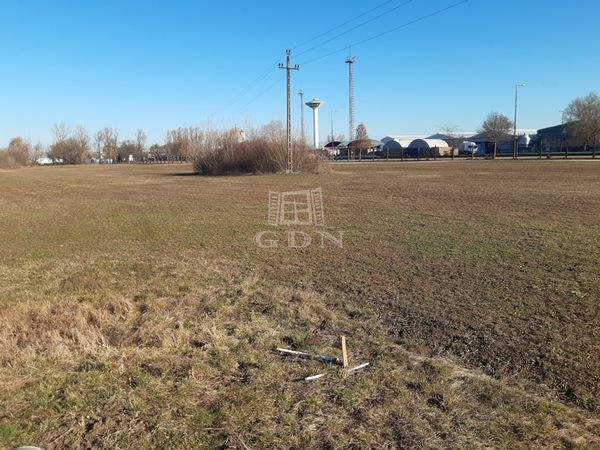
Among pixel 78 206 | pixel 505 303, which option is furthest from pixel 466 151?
pixel 505 303

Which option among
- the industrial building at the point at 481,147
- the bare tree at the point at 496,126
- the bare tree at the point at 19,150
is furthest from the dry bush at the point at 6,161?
the bare tree at the point at 496,126

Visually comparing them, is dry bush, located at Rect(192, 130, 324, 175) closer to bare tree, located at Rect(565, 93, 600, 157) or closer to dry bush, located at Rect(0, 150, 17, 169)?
bare tree, located at Rect(565, 93, 600, 157)

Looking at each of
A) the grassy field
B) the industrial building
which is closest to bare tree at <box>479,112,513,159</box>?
the industrial building

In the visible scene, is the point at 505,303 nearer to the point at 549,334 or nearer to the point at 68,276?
the point at 549,334

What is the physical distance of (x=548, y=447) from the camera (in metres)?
2.84

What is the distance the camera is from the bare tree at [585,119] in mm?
63362

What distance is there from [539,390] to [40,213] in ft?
54.8

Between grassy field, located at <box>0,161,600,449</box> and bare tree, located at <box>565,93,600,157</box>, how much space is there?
65.4 meters

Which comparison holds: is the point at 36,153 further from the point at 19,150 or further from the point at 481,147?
the point at 481,147

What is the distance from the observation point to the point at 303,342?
14.8 feet

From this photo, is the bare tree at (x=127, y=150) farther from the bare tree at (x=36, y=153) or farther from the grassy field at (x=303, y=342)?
the grassy field at (x=303, y=342)

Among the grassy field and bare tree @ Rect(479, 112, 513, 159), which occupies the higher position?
bare tree @ Rect(479, 112, 513, 159)

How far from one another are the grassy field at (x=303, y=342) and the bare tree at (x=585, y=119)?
65.4m

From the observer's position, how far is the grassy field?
3068 millimetres
